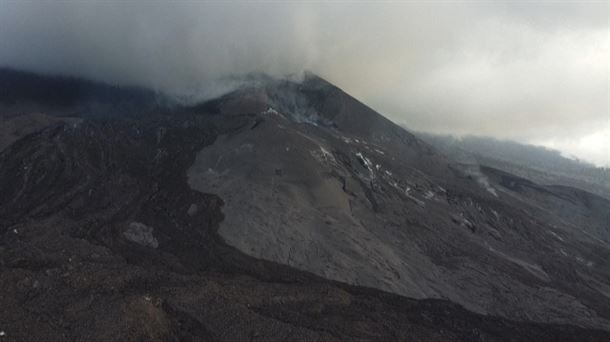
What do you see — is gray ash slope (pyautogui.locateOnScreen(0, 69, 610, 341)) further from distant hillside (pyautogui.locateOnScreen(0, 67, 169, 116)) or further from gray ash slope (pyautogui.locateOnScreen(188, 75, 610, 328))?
distant hillside (pyautogui.locateOnScreen(0, 67, 169, 116))

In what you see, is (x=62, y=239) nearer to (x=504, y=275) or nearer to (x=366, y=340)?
(x=366, y=340)

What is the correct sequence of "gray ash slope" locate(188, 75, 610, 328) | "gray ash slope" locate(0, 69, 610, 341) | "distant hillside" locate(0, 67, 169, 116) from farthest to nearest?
"distant hillside" locate(0, 67, 169, 116)
"gray ash slope" locate(188, 75, 610, 328)
"gray ash slope" locate(0, 69, 610, 341)

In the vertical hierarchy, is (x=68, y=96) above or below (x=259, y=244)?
below

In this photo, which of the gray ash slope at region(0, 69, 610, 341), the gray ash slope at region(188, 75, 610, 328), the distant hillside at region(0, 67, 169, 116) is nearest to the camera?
the gray ash slope at region(0, 69, 610, 341)

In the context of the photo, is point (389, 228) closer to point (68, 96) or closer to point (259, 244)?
point (259, 244)

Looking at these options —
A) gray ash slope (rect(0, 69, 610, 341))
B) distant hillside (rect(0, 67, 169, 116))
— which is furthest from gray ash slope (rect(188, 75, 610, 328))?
distant hillside (rect(0, 67, 169, 116))

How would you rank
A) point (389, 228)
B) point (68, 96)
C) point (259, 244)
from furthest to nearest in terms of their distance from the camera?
point (68, 96) → point (389, 228) → point (259, 244)

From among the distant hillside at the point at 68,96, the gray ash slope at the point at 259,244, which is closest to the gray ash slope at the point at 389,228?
the gray ash slope at the point at 259,244

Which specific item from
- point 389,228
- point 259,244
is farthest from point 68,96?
point 389,228

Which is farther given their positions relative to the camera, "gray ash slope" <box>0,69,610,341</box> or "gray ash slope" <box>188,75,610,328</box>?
"gray ash slope" <box>188,75,610,328</box>
